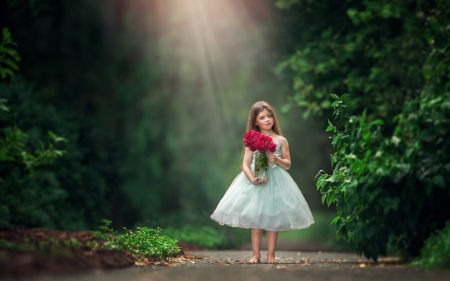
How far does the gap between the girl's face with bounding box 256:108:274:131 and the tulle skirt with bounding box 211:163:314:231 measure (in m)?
0.58

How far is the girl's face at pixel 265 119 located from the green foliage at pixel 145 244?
191cm

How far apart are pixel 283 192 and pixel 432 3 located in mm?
7648

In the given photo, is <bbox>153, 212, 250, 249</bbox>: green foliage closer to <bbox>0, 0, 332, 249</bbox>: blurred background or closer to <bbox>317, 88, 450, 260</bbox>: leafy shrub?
<bbox>0, 0, 332, 249</bbox>: blurred background

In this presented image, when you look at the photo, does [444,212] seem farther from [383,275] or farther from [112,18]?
[112,18]

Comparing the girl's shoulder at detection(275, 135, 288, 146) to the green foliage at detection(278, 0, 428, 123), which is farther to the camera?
the green foliage at detection(278, 0, 428, 123)

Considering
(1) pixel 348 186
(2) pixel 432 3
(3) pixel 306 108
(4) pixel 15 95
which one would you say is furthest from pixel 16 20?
(1) pixel 348 186

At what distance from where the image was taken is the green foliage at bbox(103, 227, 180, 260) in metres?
7.52

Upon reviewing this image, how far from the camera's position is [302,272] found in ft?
20.0

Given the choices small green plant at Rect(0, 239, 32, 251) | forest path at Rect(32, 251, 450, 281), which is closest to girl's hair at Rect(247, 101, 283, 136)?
forest path at Rect(32, 251, 450, 281)

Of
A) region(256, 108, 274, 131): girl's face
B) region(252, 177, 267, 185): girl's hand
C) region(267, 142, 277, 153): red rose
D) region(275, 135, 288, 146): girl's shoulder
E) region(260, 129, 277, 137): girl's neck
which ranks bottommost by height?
region(252, 177, 267, 185): girl's hand

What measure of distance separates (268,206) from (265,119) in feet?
3.91

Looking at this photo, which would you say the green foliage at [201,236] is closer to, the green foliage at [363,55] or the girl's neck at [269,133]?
the green foliage at [363,55]

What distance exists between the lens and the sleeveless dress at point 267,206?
25.6 ft

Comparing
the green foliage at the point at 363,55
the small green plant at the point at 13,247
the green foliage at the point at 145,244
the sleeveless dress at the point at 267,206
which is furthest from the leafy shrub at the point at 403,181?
the green foliage at the point at 363,55
